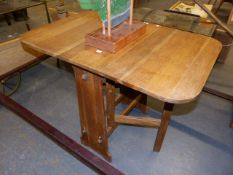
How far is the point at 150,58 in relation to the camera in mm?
1023

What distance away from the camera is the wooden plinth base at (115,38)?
104cm

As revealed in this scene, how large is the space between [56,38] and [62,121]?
0.93m

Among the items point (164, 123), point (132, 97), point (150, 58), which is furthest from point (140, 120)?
point (150, 58)

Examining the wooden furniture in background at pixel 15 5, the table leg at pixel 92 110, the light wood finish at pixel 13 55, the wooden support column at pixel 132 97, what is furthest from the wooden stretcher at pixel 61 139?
the wooden support column at pixel 132 97

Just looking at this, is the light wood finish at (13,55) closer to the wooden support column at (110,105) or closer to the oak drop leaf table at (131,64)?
the oak drop leaf table at (131,64)

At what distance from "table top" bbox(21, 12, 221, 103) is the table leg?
13 cm

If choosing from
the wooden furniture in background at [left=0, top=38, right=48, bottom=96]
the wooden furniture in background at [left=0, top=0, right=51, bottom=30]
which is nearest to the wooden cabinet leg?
the wooden furniture in background at [left=0, top=38, right=48, bottom=96]

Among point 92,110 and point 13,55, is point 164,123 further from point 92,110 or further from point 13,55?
point 13,55

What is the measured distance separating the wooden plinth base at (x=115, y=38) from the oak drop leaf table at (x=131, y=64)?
0.03 m

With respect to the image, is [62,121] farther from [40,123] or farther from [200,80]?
[200,80]

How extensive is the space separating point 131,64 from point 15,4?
1987 mm

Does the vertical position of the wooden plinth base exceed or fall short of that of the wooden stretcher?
it exceeds it

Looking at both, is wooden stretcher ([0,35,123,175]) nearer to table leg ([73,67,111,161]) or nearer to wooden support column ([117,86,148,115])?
table leg ([73,67,111,161])

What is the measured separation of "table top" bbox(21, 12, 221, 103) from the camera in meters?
0.84
